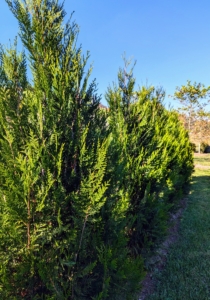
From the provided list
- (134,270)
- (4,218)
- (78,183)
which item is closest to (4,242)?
(4,218)

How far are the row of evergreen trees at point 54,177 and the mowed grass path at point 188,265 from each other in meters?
1.67

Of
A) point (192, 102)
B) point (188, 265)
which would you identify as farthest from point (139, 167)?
point (192, 102)

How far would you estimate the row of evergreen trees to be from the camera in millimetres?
1928

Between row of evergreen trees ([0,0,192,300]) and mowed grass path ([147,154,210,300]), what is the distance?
5.48 feet

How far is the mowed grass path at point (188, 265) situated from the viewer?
352 cm

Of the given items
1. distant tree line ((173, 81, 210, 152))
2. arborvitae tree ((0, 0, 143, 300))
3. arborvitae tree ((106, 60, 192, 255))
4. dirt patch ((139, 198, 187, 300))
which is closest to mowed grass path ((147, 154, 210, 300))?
dirt patch ((139, 198, 187, 300))

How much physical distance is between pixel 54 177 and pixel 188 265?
3.84m

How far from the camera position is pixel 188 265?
4340 millimetres

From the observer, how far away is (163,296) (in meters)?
3.43

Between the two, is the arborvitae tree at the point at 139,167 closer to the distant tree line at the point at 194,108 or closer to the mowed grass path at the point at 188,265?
the mowed grass path at the point at 188,265

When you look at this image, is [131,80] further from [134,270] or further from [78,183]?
[134,270]

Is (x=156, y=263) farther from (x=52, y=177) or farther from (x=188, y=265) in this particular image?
(x=52, y=177)

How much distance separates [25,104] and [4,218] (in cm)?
117

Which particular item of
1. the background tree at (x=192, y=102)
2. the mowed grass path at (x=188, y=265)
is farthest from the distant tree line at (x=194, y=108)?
the mowed grass path at (x=188, y=265)
